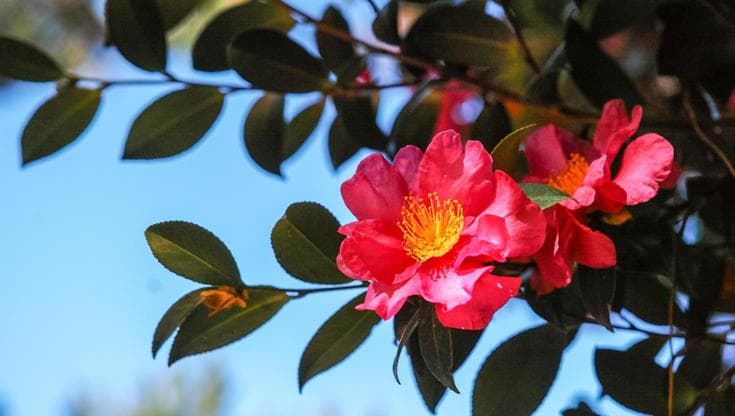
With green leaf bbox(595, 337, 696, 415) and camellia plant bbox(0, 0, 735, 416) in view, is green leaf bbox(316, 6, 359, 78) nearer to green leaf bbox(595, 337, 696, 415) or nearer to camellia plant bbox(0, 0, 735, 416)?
camellia plant bbox(0, 0, 735, 416)

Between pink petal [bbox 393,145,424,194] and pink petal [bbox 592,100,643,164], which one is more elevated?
pink petal [bbox 393,145,424,194]

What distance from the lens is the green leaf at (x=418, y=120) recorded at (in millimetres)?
773

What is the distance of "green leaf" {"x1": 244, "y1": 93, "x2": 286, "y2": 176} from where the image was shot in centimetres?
81

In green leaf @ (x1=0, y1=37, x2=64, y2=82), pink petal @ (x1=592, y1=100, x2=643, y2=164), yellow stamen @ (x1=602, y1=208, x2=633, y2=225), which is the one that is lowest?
yellow stamen @ (x1=602, y1=208, x2=633, y2=225)

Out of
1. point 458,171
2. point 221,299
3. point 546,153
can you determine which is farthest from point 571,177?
point 221,299

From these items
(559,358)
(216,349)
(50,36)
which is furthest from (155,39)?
(50,36)

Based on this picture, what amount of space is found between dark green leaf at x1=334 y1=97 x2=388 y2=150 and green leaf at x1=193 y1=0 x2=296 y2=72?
79mm

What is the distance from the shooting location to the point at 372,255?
500 mm

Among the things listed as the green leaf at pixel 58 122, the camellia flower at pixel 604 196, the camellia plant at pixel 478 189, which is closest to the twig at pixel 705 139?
the camellia plant at pixel 478 189

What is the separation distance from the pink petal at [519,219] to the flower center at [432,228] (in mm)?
32

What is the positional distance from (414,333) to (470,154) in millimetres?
105

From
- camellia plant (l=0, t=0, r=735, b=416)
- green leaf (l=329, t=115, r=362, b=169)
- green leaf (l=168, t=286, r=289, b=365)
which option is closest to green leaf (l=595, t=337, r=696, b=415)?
camellia plant (l=0, t=0, r=735, b=416)

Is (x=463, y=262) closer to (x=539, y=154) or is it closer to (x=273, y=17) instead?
(x=539, y=154)

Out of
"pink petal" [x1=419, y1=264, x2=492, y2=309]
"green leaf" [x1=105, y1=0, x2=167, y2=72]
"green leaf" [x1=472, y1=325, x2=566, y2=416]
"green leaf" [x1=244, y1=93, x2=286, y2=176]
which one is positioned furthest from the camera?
"green leaf" [x1=244, y1=93, x2=286, y2=176]
